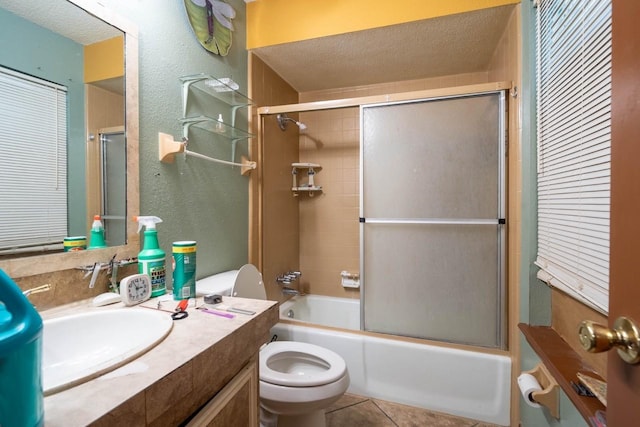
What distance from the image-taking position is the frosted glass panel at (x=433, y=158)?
158cm

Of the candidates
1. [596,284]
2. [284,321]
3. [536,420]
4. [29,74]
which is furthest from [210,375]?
[536,420]

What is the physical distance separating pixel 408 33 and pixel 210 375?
6.43 ft

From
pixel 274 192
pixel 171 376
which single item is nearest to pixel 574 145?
pixel 171 376

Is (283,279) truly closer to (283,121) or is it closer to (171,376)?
(283,121)

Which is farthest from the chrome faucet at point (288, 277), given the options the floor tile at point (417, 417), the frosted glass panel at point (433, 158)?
the floor tile at point (417, 417)

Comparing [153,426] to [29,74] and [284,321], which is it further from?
[284,321]

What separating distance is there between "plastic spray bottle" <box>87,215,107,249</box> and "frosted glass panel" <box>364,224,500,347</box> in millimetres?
1326

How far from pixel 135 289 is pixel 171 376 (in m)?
0.47

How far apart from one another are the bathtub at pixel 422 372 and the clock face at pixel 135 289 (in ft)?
3.72

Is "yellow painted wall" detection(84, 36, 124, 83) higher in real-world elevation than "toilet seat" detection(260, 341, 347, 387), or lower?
higher

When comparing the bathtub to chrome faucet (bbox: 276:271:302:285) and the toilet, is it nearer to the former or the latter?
the toilet

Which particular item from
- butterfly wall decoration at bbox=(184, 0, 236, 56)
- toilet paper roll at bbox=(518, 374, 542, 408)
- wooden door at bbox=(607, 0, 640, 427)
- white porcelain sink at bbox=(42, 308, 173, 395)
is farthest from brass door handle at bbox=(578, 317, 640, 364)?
butterfly wall decoration at bbox=(184, 0, 236, 56)

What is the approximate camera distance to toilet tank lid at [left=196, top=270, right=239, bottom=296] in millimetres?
1315

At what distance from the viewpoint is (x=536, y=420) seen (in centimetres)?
126
